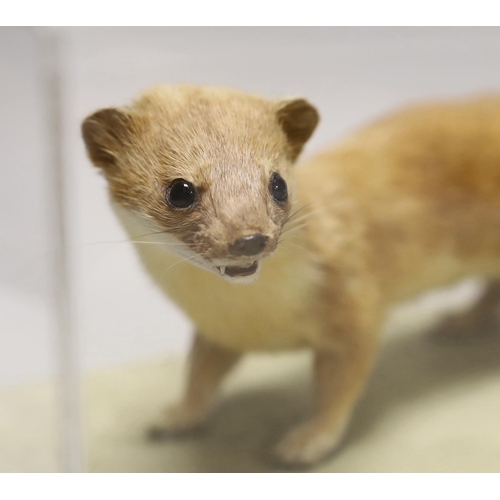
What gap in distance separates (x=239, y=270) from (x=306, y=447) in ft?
1.79

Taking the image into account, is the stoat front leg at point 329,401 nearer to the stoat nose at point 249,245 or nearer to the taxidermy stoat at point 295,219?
the taxidermy stoat at point 295,219

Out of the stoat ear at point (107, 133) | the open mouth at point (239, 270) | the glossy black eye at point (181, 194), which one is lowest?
the open mouth at point (239, 270)

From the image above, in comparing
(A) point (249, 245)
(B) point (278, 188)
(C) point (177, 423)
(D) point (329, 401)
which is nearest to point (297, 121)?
(B) point (278, 188)

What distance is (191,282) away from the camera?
4.11ft

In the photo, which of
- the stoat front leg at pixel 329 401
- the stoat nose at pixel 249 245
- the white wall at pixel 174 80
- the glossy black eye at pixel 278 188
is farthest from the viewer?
the white wall at pixel 174 80

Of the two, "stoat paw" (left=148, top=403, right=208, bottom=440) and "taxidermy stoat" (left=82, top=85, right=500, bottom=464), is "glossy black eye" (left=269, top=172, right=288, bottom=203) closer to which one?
"taxidermy stoat" (left=82, top=85, right=500, bottom=464)

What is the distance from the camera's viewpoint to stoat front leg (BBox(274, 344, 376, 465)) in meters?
1.43

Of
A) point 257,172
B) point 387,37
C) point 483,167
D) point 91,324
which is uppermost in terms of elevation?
point 387,37

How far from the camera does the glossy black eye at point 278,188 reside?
109 centimetres

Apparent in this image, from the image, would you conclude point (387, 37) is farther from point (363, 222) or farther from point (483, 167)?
point (363, 222)

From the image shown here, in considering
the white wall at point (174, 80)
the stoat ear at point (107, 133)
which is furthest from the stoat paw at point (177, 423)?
the stoat ear at point (107, 133)

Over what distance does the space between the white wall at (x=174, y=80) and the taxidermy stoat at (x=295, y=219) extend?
16 cm
